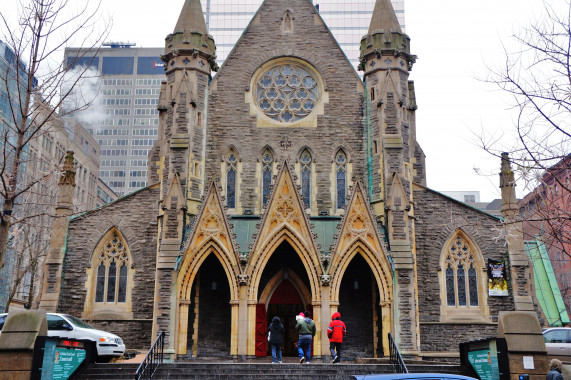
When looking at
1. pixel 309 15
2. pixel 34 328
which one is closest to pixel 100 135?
pixel 309 15

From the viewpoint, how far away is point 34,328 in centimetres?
1532

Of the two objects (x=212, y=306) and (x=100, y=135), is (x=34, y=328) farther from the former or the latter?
(x=100, y=135)

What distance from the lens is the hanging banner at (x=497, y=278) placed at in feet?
79.3

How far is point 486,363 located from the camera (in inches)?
619

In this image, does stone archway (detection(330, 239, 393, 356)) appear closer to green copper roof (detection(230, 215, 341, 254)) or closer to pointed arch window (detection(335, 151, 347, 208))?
green copper roof (detection(230, 215, 341, 254))

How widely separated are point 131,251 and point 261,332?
6011mm

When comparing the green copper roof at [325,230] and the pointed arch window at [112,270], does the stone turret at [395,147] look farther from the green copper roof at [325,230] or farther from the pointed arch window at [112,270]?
the pointed arch window at [112,270]

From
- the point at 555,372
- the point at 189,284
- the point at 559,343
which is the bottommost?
the point at 555,372

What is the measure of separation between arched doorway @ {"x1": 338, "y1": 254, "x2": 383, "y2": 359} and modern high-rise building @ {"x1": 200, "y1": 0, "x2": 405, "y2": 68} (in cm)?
5532

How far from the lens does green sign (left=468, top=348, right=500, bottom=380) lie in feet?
50.2

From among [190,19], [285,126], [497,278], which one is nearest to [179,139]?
[285,126]

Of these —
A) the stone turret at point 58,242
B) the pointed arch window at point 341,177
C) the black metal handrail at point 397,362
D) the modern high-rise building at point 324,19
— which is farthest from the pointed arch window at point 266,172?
the modern high-rise building at point 324,19

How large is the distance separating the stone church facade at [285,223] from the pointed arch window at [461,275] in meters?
0.06

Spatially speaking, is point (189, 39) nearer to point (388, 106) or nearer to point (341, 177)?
point (341, 177)
